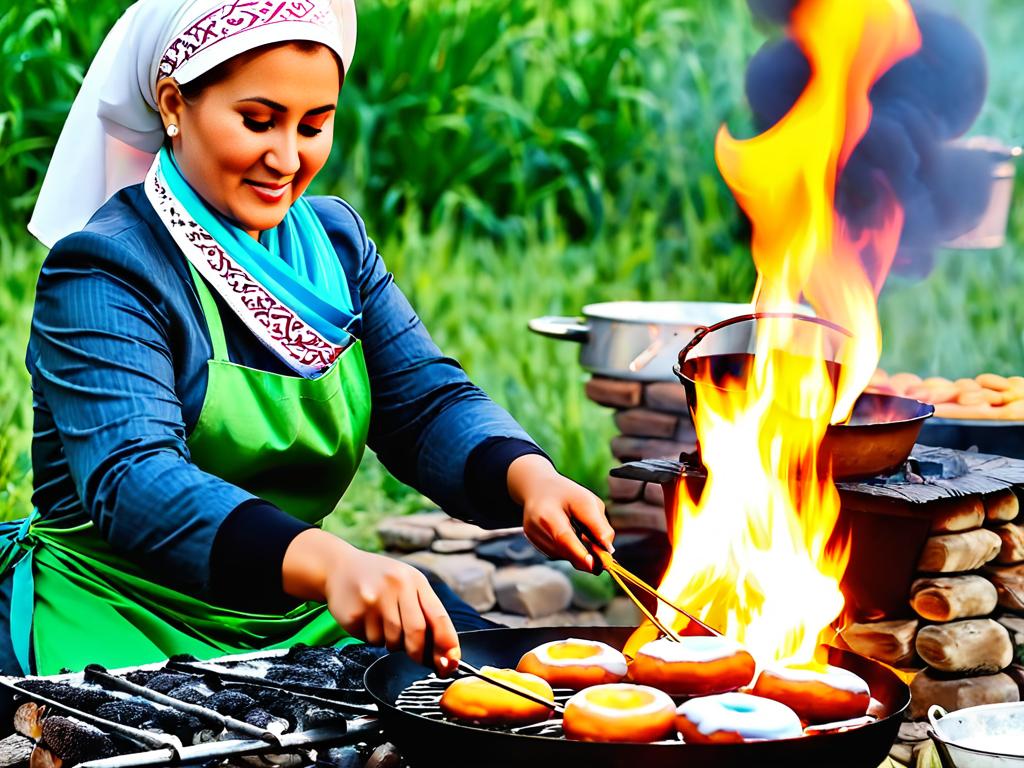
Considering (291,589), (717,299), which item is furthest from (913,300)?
(291,589)

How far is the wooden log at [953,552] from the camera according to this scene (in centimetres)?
358

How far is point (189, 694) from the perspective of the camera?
8.61 ft

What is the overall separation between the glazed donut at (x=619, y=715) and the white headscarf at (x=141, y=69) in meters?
1.39

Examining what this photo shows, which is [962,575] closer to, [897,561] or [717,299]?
[897,561]

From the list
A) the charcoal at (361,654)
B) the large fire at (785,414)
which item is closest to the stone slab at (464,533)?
the large fire at (785,414)

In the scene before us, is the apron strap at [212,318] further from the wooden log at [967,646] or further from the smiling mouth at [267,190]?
the wooden log at [967,646]

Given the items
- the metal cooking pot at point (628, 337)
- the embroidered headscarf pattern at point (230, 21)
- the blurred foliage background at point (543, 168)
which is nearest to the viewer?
the embroidered headscarf pattern at point (230, 21)

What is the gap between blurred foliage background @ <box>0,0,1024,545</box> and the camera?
6977 mm

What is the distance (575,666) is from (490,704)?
234 millimetres

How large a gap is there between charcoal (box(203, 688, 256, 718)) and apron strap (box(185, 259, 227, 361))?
2.40ft

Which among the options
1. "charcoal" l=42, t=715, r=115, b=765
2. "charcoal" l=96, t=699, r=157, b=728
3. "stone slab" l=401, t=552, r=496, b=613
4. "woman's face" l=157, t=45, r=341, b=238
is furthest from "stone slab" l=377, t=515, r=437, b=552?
"charcoal" l=42, t=715, r=115, b=765

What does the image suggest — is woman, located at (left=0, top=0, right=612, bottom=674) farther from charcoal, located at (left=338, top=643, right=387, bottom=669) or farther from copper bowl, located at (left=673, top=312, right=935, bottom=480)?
copper bowl, located at (left=673, top=312, right=935, bottom=480)

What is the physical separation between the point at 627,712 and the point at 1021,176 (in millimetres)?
7372

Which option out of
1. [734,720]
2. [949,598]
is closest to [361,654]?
[734,720]
